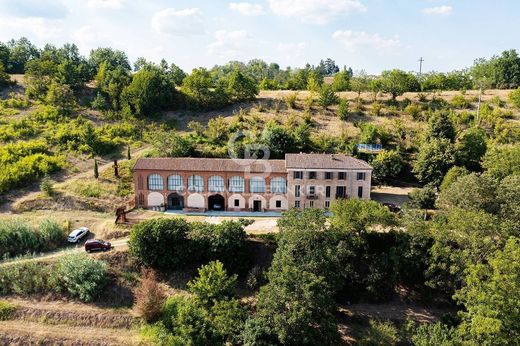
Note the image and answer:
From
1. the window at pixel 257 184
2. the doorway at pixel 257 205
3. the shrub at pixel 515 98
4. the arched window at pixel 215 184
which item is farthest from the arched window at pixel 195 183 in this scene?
the shrub at pixel 515 98

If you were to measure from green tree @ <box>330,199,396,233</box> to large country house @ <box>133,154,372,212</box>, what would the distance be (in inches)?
383

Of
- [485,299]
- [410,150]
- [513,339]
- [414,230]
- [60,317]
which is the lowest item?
[60,317]

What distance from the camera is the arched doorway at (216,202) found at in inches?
1991

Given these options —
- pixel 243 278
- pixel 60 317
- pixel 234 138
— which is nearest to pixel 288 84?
pixel 234 138

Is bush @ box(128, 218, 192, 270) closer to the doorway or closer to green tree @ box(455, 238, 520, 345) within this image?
the doorway

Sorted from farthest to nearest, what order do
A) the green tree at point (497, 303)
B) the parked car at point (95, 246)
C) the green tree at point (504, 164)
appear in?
the green tree at point (504, 164) → the parked car at point (95, 246) → the green tree at point (497, 303)

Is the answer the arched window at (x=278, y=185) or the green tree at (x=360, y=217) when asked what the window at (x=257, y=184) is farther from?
the green tree at (x=360, y=217)

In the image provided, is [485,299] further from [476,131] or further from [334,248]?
[476,131]

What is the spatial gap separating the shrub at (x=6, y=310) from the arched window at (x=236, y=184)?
2588 cm

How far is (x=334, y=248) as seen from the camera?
35094 mm

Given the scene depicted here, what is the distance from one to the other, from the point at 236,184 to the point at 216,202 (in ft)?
12.8

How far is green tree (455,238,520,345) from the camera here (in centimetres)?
2684

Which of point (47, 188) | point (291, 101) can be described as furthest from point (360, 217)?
point (291, 101)

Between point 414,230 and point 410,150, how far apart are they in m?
29.9
